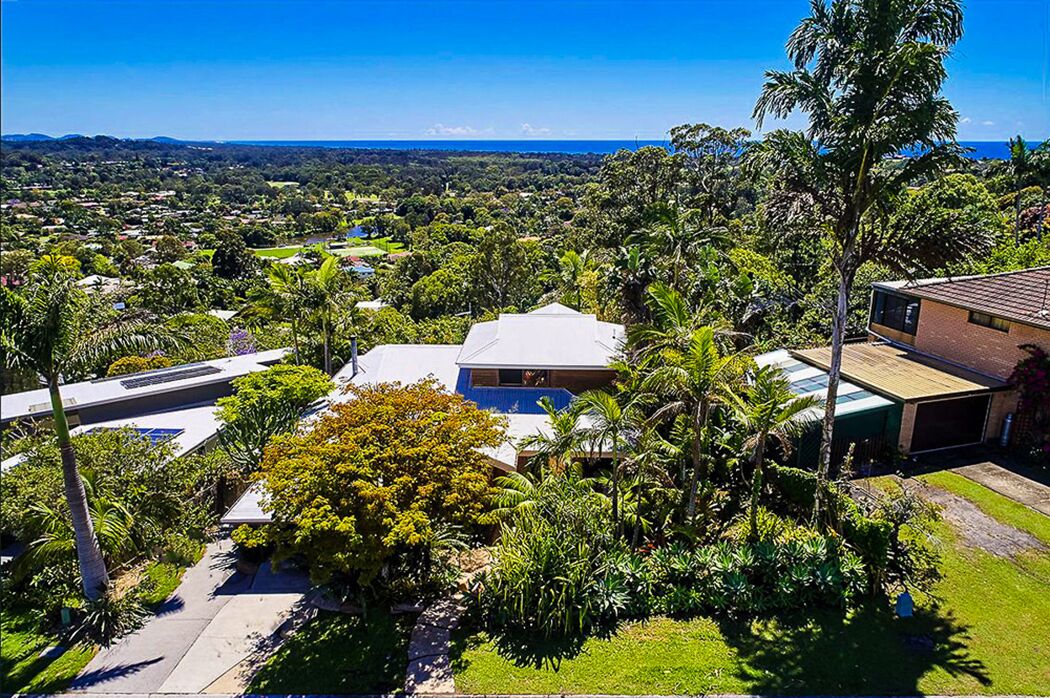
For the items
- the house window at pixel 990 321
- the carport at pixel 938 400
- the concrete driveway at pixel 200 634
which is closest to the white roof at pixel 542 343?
the carport at pixel 938 400

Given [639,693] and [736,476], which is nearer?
[639,693]

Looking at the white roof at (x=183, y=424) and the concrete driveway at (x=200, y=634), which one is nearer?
the concrete driveway at (x=200, y=634)

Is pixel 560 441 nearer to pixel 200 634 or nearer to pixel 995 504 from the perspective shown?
pixel 200 634

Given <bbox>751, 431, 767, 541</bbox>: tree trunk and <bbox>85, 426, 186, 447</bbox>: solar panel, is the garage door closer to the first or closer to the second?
<bbox>751, 431, 767, 541</bbox>: tree trunk

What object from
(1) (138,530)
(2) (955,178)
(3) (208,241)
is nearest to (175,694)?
(1) (138,530)

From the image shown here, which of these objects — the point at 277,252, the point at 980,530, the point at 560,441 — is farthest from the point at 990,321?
the point at 277,252

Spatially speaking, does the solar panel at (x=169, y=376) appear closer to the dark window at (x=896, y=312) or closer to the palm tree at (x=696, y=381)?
the palm tree at (x=696, y=381)

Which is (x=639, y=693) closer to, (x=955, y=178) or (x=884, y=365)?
(x=884, y=365)
